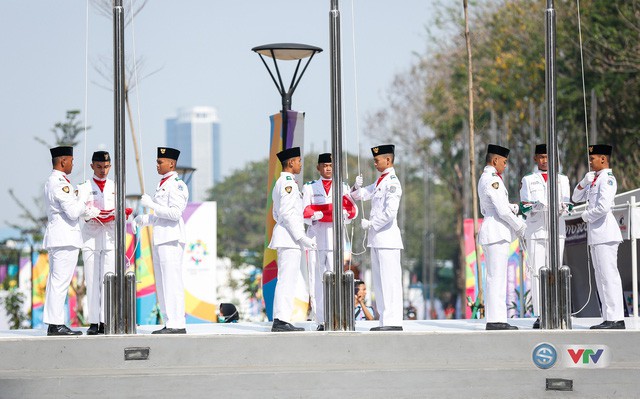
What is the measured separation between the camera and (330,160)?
15.0 meters

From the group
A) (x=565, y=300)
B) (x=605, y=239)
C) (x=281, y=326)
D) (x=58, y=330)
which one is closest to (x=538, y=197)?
(x=605, y=239)

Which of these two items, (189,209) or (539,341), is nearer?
(539,341)

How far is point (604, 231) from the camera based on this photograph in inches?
558

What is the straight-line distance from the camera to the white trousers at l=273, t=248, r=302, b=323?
45.8 feet

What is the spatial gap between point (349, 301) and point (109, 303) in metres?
2.38

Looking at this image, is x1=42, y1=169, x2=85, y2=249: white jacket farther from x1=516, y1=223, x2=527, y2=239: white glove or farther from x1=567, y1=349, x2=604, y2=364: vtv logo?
x1=567, y1=349, x2=604, y2=364: vtv logo

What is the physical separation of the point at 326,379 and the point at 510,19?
105 ft

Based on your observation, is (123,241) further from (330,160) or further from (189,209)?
(189,209)

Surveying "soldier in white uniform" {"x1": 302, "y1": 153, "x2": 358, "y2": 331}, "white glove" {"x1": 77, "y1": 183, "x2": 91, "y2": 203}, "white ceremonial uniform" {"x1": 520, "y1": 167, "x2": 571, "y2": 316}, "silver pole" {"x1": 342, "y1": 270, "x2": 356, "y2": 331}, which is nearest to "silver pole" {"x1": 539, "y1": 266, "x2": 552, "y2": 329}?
"white ceremonial uniform" {"x1": 520, "y1": 167, "x2": 571, "y2": 316}

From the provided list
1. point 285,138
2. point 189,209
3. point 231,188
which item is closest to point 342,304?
point 285,138

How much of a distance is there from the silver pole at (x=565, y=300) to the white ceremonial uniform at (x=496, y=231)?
71cm

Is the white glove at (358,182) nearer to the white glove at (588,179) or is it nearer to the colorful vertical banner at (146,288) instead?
the white glove at (588,179)

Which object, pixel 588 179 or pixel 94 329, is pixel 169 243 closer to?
pixel 94 329

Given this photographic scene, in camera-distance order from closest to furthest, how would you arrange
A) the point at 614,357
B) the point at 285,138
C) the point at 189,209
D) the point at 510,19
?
the point at 614,357 < the point at 285,138 < the point at 189,209 < the point at 510,19
